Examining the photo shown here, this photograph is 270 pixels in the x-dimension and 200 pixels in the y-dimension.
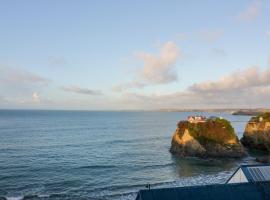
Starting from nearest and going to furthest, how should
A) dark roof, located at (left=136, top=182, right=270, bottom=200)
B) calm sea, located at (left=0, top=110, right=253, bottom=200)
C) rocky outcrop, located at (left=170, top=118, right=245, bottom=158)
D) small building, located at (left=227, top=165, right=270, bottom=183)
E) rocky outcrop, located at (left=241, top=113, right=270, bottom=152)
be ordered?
dark roof, located at (left=136, top=182, right=270, bottom=200) < small building, located at (left=227, top=165, right=270, bottom=183) < calm sea, located at (left=0, top=110, right=253, bottom=200) < rocky outcrop, located at (left=170, top=118, right=245, bottom=158) < rocky outcrop, located at (left=241, top=113, right=270, bottom=152)

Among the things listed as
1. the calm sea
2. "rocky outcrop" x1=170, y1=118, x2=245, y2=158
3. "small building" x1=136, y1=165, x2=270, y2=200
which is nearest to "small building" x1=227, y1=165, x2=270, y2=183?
"small building" x1=136, y1=165, x2=270, y2=200

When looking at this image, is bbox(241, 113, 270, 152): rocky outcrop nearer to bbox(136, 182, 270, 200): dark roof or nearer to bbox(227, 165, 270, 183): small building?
bbox(227, 165, 270, 183): small building

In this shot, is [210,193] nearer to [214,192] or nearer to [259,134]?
[214,192]

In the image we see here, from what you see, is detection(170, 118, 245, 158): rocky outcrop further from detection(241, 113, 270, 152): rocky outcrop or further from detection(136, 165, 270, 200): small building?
detection(136, 165, 270, 200): small building

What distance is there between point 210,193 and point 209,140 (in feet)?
148

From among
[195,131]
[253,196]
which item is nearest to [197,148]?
[195,131]

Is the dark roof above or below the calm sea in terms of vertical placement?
above

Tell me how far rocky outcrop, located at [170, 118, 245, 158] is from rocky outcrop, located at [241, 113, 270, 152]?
9.47 meters

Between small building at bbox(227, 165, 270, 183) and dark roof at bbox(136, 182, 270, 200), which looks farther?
small building at bbox(227, 165, 270, 183)

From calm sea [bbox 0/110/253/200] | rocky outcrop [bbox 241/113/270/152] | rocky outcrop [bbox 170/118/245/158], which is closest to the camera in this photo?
calm sea [bbox 0/110/253/200]

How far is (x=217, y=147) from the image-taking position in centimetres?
7006

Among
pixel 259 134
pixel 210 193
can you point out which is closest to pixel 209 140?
pixel 259 134

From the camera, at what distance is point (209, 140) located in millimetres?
71125

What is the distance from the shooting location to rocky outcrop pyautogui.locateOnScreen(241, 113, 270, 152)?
78.6 metres
